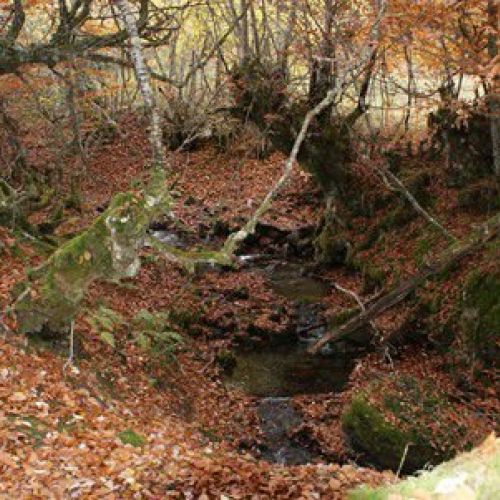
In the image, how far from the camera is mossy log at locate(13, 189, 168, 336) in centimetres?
820

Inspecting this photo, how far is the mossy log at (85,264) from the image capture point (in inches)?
323

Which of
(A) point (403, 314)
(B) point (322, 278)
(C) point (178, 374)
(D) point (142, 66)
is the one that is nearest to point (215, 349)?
(C) point (178, 374)

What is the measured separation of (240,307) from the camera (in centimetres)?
1644

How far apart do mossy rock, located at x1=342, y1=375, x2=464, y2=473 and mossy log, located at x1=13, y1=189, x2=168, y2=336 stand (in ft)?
15.0

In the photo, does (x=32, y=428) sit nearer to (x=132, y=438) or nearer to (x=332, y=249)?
(x=132, y=438)

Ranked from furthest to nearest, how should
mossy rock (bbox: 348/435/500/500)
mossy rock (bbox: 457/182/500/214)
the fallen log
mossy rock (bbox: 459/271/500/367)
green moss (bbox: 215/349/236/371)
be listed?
mossy rock (bbox: 457/182/500/214), green moss (bbox: 215/349/236/371), the fallen log, mossy rock (bbox: 459/271/500/367), mossy rock (bbox: 348/435/500/500)

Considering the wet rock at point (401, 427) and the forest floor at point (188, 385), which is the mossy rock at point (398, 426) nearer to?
the wet rock at point (401, 427)

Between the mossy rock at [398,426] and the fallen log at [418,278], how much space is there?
2329mm

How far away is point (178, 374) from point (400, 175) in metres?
8.98

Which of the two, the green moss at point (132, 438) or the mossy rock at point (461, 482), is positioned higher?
the mossy rock at point (461, 482)

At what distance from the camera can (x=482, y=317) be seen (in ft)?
39.0

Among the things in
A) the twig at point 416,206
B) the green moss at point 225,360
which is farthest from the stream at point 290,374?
the twig at point 416,206

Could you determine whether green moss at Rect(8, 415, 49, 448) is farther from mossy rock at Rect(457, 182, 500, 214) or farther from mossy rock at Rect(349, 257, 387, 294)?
mossy rock at Rect(457, 182, 500, 214)

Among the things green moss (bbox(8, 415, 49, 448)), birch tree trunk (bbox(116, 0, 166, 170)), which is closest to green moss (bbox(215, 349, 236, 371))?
birch tree trunk (bbox(116, 0, 166, 170))
